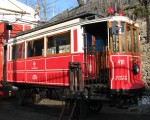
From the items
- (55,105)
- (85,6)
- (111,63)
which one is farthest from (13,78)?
(85,6)

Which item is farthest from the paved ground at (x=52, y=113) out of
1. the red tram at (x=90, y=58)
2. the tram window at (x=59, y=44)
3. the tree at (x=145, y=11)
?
the tree at (x=145, y=11)

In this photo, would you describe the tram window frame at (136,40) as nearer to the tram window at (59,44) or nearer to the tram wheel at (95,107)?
the tram window at (59,44)

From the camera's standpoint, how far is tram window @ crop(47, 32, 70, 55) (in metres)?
12.1

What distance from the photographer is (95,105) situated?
1317cm

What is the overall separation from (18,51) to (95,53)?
5.23m

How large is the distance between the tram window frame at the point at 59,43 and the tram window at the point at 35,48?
0.58 meters

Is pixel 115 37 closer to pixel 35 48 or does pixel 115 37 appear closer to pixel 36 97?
pixel 35 48

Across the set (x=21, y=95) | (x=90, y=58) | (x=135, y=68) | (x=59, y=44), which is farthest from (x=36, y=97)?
(x=135, y=68)

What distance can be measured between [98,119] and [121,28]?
3.38 metres

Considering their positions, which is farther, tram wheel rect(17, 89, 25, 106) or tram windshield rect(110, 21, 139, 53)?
tram wheel rect(17, 89, 25, 106)

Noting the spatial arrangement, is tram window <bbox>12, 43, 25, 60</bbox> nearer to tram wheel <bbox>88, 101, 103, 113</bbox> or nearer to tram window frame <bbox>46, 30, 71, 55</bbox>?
tram window frame <bbox>46, 30, 71, 55</bbox>

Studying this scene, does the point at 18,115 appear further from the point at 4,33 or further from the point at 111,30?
the point at 4,33

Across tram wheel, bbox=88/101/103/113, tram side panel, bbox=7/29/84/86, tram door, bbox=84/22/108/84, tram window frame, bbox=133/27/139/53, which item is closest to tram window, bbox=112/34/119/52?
tram door, bbox=84/22/108/84

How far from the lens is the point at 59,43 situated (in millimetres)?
12477
